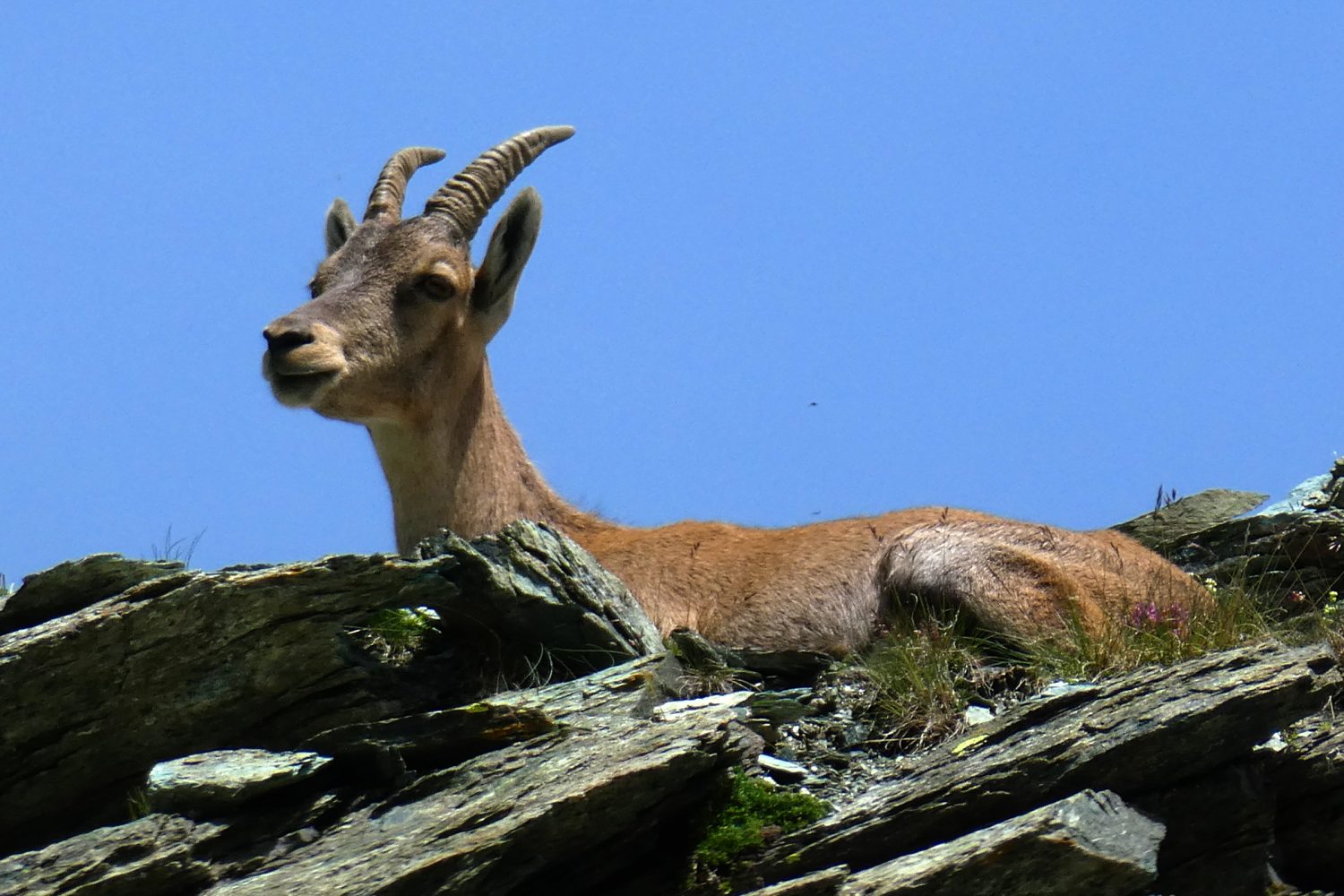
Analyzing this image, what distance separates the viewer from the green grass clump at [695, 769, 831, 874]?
7676 millimetres

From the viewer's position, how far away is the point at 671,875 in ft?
25.2

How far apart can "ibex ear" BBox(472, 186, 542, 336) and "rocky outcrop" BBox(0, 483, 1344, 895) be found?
2820 millimetres

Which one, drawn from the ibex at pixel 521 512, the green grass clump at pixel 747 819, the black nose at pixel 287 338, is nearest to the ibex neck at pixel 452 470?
the ibex at pixel 521 512

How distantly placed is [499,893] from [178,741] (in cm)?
258

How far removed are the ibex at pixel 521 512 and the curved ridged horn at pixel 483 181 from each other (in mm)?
15

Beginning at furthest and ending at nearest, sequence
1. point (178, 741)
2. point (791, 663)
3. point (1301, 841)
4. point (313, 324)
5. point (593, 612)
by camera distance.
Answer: point (313, 324)
point (791, 663)
point (593, 612)
point (178, 741)
point (1301, 841)

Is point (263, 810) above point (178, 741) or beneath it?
beneath

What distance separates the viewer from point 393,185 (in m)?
12.8

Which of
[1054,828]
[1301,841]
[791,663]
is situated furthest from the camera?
[791,663]

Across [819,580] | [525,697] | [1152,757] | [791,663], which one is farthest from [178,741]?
[1152,757]

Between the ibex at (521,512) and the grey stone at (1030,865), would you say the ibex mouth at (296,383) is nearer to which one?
the ibex at (521,512)

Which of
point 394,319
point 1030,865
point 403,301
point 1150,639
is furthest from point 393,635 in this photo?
point 1150,639

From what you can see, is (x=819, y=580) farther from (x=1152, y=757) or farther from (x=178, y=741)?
(x=178, y=741)

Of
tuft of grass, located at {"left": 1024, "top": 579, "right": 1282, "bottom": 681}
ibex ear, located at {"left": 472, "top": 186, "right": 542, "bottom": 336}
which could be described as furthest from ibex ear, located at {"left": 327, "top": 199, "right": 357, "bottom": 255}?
tuft of grass, located at {"left": 1024, "top": 579, "right": 1282, "bottom": 681}
